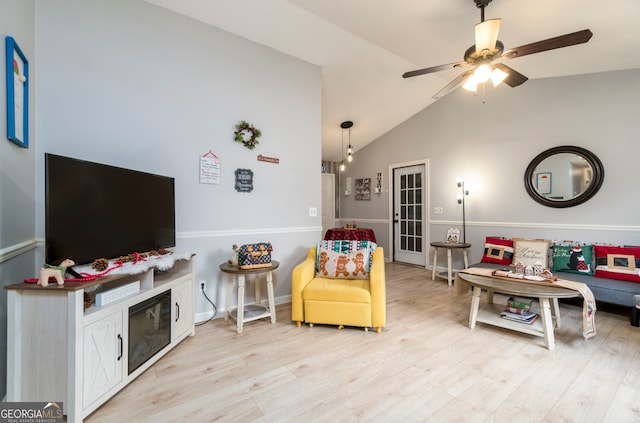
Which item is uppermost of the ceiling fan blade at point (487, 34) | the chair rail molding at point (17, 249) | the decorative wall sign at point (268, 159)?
the ceiling fan blade at point (487, 34)

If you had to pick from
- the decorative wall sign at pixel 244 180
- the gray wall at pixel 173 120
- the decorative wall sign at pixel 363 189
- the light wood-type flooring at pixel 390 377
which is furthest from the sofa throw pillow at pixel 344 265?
the decorative wall sign at pixel 363 189

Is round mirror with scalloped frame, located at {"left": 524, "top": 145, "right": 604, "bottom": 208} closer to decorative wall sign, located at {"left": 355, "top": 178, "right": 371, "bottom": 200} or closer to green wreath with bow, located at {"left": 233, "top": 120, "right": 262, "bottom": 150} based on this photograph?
decorative wall sign, located at {"left": 355, "top": 178, "right": 371, "bottom": 200}

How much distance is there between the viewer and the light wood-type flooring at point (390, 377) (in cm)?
151

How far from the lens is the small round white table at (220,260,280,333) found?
8.10ft

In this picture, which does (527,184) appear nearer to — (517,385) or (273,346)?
(517,385)

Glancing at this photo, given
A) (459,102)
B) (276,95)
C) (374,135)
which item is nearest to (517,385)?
(276,95)

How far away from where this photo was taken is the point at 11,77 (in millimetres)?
1606

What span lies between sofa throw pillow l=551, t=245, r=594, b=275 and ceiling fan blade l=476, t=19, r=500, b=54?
2681mm

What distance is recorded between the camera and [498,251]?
148 inches

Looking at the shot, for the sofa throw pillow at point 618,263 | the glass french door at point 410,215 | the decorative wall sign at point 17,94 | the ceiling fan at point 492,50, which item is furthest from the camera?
the glass french door at point 410,215

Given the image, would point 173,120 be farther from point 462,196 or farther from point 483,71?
point 462,196

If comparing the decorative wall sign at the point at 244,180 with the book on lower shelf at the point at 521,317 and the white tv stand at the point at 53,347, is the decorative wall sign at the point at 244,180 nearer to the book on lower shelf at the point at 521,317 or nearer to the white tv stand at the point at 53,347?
the white tv stand at the point at 53,347

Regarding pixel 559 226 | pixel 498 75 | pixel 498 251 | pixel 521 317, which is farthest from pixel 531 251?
pixel 498 75

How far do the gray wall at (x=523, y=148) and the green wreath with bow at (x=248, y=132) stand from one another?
3.36 meters
